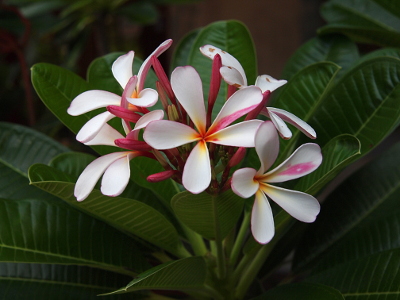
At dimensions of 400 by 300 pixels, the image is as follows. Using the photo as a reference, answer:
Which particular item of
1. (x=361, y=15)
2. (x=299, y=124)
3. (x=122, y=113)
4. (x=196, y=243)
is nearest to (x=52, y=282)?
(x=196, y=243)

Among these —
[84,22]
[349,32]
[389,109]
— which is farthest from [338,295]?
[84,22]

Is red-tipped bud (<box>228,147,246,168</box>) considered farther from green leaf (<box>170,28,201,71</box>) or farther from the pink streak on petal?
green leaf (<box>170,28,201,71</box>)

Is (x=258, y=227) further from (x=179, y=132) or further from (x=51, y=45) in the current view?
(x=51, y=45)

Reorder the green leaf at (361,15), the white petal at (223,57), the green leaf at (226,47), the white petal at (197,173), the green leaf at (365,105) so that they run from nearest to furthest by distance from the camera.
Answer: the white petal at (197,173) → the white petal at (223,57) → the green leaf at (365,105) → the green leaf at (226,47) → the green leaf at (361,15)

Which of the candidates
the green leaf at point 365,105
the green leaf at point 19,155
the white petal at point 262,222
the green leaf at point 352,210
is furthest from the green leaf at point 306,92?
the green leaf at point 19,155

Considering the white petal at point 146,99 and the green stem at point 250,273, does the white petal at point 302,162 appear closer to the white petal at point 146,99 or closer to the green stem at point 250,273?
the white petal at point 146,99
